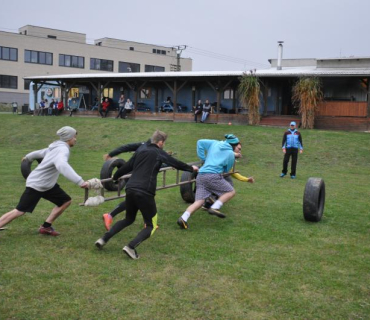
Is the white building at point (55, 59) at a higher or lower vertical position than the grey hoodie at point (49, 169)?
higher

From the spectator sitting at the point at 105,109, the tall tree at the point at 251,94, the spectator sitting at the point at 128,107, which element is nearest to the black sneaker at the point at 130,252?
the tall tree at the point at 251,94

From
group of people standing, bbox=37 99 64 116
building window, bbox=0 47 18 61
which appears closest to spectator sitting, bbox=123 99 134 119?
group of people standing, bbox=37 99 64 116

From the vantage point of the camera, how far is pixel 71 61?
205ft

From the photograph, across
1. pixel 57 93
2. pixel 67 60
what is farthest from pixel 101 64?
pixel 57 93

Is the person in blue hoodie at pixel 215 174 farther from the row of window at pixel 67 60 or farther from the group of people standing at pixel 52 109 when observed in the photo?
the row of window at pixel 67 60

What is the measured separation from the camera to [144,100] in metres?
35.7

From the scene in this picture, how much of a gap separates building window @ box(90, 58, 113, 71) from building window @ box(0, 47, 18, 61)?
10.9m

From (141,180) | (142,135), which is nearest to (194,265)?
(141,180)

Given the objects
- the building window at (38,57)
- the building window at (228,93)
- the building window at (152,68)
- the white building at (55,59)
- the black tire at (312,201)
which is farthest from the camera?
the building window at (152,68)

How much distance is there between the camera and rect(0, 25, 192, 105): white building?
187 feet

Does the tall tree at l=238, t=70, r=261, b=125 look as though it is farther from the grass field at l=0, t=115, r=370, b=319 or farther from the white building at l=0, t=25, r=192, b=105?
the white building at l=0, t=25, r=192, b=105

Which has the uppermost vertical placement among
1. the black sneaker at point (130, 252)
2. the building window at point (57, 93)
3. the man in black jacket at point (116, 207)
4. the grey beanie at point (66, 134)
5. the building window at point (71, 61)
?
the building window at point (71, 61)

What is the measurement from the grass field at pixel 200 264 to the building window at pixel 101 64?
184 feet

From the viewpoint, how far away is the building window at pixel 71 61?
61.7 metres
